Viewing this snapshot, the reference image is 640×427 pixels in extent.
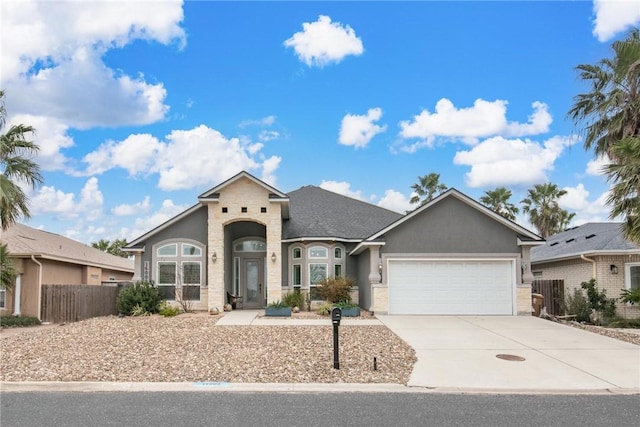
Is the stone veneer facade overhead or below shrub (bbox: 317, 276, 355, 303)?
overhead

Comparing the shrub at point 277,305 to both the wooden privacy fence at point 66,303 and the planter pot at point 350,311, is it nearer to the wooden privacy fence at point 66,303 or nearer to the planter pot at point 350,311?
the planter pot at point 350,311

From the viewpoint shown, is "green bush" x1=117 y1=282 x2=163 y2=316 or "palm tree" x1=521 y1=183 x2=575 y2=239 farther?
"palm tree" x1=521 y1=183 x2=575 y2=239

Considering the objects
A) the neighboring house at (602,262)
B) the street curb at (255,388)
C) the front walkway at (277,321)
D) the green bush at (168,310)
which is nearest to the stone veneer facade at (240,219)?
the green bush at (168,310)

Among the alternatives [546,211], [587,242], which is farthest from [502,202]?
[587,242]

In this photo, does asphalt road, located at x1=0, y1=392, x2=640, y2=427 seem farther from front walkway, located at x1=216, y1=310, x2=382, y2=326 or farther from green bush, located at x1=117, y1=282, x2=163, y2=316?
green bush, located at x1=117, y1=282, x2=163, y2=316

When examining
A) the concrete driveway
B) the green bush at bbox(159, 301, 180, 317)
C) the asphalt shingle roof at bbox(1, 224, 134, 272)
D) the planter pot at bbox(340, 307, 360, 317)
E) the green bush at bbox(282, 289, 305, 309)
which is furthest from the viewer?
the green bush at bbox(282, 289, 305, 309)

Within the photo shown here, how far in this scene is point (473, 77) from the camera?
19.6m

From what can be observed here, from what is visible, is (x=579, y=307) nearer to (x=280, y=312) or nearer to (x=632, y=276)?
(x=632, y=276)

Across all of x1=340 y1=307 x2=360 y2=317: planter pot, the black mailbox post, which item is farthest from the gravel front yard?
x1=340 y1=307 x2=360 y2=317: planter pot

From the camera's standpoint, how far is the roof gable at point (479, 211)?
1855 centimetres

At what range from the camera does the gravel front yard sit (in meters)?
8.90

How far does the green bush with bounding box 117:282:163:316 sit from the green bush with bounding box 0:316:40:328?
294 centimetres

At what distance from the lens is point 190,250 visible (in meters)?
20.5

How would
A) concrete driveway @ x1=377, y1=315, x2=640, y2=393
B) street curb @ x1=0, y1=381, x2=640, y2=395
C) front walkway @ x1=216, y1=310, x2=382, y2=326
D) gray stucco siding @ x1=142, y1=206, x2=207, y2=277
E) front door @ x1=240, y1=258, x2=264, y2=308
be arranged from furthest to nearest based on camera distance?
front door @ x1=240, y1=258, x2=264, y2=308, gray stucco siding @ x1=142, y1=206, x2=207, y2=277, front walkway @ x1=216, y1=310, x2=382, y2=326, concrete driveway @ x1=377, y1=315, x2=640, y2=393, street curb @ x1=0, y1=381, x2=640, y2=395
